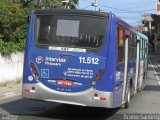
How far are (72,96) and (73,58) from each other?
98 cm

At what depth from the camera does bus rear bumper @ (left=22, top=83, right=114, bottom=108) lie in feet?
38.4

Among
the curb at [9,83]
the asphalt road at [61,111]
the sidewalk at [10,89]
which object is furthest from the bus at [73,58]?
the curb at [9,83]

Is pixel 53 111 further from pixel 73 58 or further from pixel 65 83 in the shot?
pixel 73 58

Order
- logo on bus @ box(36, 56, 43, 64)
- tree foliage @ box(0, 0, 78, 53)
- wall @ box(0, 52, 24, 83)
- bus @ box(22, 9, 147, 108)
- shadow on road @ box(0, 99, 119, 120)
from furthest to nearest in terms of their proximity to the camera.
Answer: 1. tree foliage @ box(0, 0, 78, 53)
2. wall @ box(0, 52, 24, 83)
3. shadow on road @ box(0, 99, 119, 120)
4. logo on bus @ box(36, 56, 43, 64)
5. bus @ box(22, 9, 147, 108)

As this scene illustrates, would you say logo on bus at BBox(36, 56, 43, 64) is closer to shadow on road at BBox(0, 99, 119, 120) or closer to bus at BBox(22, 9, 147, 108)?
bus at BBox(22, 9, 147, 108)

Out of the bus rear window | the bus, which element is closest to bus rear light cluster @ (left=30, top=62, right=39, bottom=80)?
the bus

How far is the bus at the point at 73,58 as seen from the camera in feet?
38.8

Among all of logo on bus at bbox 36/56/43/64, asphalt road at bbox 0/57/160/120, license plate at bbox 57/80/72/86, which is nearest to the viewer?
license plate at bbox 57/80/72/86

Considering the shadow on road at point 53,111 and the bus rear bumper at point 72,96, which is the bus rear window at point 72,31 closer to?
the bus rear bumper at point 72,96

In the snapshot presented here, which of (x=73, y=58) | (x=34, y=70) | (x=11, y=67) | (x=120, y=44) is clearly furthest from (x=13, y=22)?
(x=73, y=58)

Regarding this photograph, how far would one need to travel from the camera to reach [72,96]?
1191 centimetres

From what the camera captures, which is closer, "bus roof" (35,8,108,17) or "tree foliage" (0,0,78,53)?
"bus roof" (35,8,108,17)

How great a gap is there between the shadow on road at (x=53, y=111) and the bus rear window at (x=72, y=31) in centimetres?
213

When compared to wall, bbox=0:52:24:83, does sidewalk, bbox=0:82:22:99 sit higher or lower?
lower
